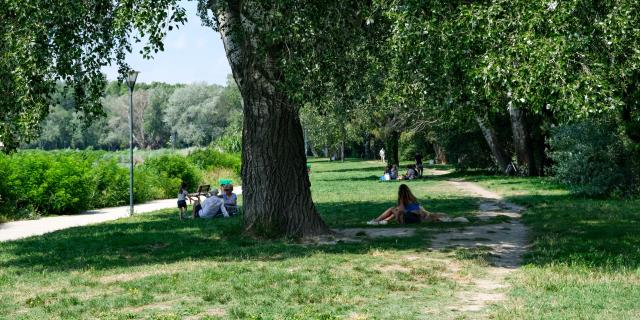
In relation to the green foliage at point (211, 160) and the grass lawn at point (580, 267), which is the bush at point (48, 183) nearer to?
the grass lawn at point (580, 267)

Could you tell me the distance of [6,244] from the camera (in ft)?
44.8

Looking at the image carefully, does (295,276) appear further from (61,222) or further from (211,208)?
(61,222)

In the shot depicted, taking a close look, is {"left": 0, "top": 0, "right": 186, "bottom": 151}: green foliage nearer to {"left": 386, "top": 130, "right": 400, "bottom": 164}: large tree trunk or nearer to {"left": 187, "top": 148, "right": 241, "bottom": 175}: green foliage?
{"left": 187, "top": 148, "right": 241, "bottom": 175}: green foliage

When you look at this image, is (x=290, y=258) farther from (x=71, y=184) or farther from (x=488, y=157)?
(x=488, y=157)

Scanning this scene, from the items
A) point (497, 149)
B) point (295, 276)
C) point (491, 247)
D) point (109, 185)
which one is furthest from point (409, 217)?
point (497, 149)

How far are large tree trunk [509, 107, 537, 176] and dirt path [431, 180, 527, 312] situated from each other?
1365 cm

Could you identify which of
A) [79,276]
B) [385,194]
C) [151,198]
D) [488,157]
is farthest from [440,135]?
[79,276]

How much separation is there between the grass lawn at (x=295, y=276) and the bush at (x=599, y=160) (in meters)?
5.57

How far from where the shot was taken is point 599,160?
20578 mm

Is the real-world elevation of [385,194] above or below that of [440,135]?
below

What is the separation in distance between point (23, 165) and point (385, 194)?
39.4 ft

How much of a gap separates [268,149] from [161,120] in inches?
5244

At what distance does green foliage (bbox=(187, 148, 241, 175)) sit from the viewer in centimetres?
3744

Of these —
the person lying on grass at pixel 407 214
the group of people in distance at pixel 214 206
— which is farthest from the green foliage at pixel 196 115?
the person lying on grass at pixel 407 214
